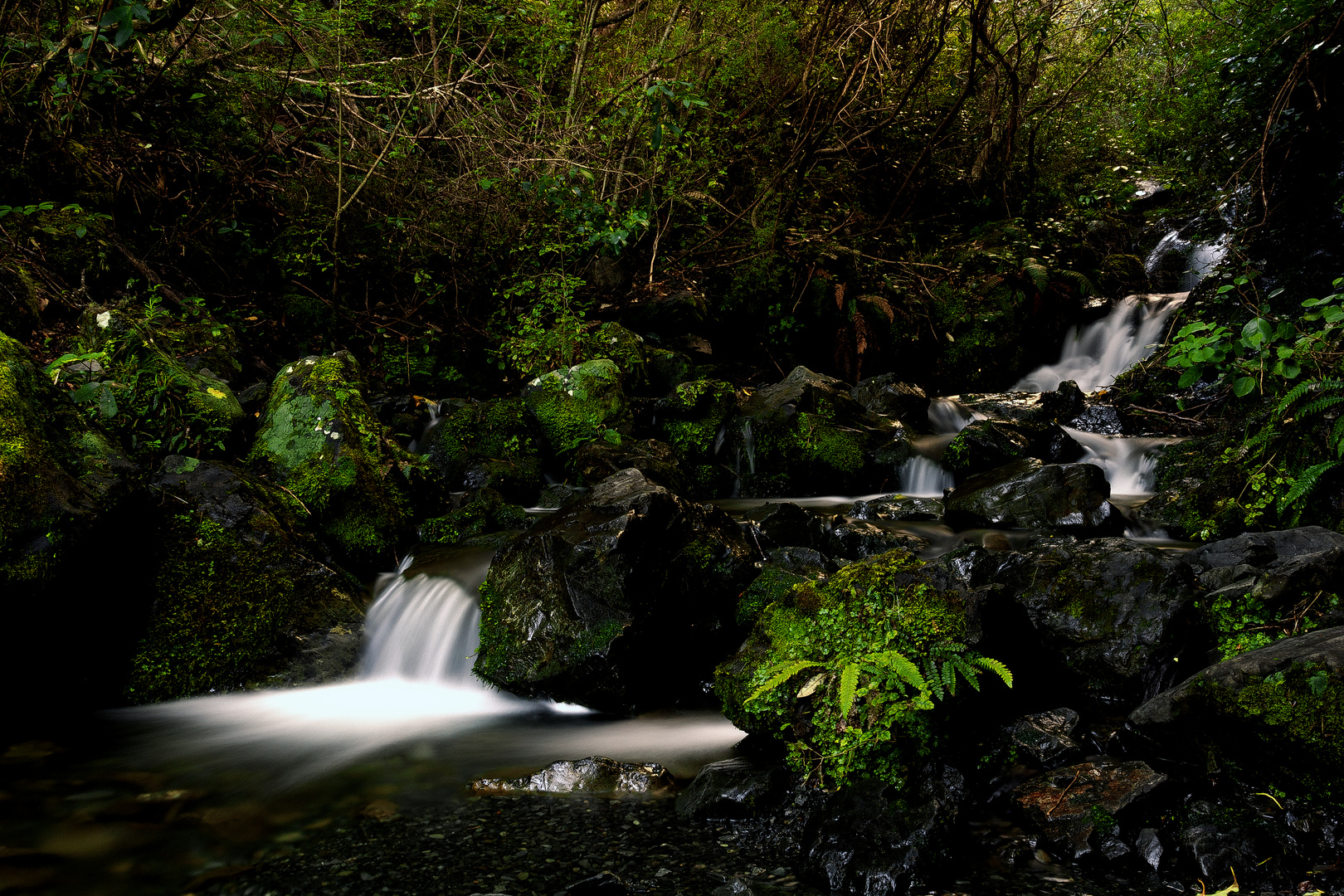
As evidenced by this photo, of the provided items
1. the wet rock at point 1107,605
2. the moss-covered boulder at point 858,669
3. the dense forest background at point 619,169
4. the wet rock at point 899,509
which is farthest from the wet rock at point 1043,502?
the moss-covered boulder at point 858,669

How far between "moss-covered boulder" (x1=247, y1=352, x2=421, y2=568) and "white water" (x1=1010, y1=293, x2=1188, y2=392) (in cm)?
997

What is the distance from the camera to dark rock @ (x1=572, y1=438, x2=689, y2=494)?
7.94 meters

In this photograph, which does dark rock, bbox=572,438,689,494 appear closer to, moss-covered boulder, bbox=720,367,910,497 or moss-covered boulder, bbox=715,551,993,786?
moss-covered boulder, bbox=720,367,910,497

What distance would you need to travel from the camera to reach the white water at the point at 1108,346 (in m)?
11.9

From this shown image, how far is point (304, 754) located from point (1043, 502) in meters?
6.23

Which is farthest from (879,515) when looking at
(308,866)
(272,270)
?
(272,270)

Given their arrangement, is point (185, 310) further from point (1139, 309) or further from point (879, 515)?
point (1139, 309)

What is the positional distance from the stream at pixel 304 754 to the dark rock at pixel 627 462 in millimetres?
2047

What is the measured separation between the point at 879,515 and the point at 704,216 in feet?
19.8

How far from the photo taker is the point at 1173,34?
32.4 ft

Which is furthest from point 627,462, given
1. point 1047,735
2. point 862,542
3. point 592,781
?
point 1047,735

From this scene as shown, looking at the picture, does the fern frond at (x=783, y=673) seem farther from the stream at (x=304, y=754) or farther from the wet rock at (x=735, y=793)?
the stream at (x=304, y=754)

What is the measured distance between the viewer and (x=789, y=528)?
648 centimetres

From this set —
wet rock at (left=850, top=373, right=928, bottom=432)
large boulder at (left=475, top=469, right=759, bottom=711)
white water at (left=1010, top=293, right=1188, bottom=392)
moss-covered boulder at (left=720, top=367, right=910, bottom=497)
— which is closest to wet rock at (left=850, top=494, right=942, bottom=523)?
moss-covered boulder at (left=720, top=367, right=910, bottom=497)
